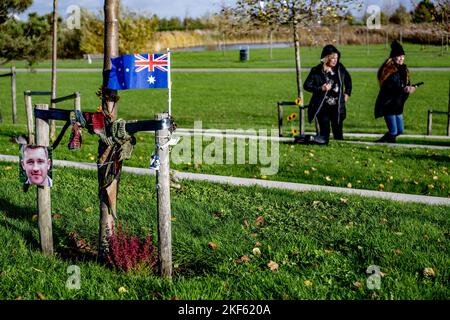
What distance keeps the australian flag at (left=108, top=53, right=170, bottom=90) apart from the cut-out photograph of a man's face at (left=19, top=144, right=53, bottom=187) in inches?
31.7

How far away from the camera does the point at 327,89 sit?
10000 millimetres

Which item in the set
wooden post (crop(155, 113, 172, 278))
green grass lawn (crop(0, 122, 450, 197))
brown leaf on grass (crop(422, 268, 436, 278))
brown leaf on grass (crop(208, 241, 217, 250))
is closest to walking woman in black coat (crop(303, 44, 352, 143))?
green grass lawn (crop(0, 122, 450, 197))

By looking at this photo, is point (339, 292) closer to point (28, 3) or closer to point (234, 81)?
point (28, 3)

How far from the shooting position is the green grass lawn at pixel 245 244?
13.0 ft

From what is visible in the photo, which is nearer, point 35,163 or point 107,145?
point 107,145

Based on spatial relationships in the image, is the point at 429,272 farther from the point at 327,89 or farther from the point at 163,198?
the point at 327,89

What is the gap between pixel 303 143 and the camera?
10617 millimetres

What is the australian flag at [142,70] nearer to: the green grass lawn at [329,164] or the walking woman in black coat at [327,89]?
the green grass lawn at [329,164]

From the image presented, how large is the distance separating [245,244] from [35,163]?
6.27ft

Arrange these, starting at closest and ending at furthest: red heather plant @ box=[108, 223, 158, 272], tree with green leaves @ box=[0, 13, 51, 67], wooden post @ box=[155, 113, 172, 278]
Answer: wooden post @ box=[155, 113, 172, 278] < red heather plant @ box=[108, 223, 158, 272] < tree with green leaves @ box=[0, 13, 51, 67]

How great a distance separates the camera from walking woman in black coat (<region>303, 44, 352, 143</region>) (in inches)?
395

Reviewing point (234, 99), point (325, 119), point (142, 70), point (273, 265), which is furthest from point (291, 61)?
point (142, 70)

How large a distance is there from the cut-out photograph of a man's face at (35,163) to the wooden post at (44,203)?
20cm

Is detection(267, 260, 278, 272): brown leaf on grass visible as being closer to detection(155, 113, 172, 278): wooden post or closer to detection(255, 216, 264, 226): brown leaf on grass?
detection(155, 113, 172, 278): wooden post
